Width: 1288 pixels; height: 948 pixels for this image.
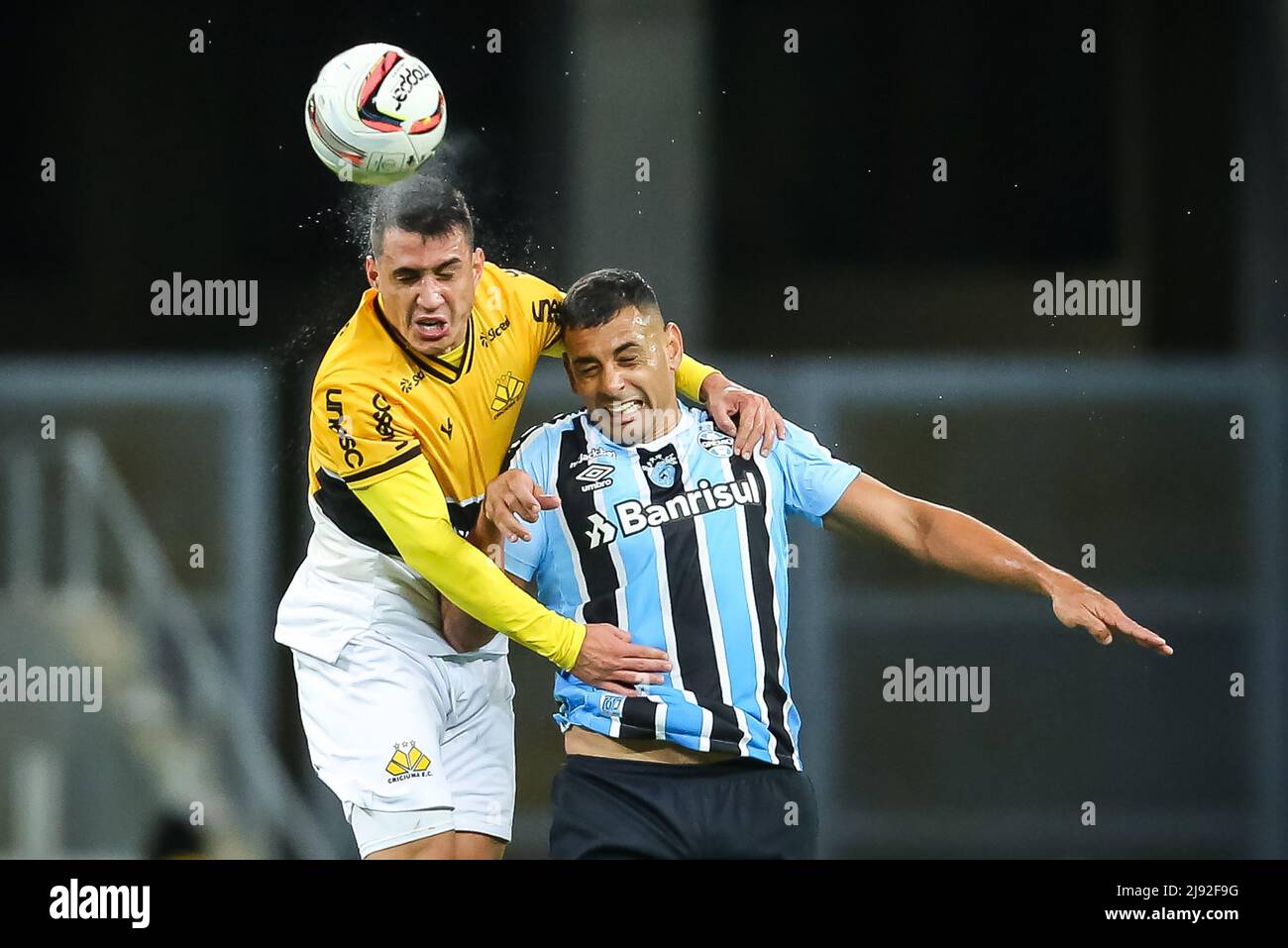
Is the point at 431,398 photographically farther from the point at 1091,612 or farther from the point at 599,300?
the point at 1091,612

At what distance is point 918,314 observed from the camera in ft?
15.0

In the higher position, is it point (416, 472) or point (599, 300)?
point (599, 300)

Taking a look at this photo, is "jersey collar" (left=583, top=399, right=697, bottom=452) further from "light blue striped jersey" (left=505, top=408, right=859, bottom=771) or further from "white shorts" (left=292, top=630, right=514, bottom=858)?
"white shorts" (left=292, top=630, right=514, bottom=858)

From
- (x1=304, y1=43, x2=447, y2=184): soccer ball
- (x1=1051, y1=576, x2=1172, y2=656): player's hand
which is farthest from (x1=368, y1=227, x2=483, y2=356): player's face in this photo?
(x1=1051, y1=576, x2=1172, y2=656): player's hand

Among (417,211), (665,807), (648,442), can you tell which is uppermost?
(417,211)

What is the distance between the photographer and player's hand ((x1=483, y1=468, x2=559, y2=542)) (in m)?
3.83

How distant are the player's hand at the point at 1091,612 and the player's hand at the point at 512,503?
142 centimetres

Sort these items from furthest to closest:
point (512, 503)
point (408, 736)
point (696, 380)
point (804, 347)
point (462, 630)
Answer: point (804, 347) → point (696, 380) → point (462, 630) → point (408, 736) → point (512, 503)

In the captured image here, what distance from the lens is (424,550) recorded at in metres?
3.79

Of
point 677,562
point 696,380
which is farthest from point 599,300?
point 677,562

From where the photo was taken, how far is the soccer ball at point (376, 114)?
3.76 meters

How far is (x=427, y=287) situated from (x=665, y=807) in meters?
1.48
